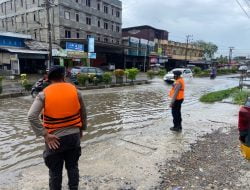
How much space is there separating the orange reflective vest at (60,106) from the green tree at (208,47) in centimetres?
8319

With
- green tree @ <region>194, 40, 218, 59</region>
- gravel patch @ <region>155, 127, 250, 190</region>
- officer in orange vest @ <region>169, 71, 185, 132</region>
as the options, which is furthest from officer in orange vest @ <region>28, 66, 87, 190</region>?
green tree @ <region>194, 40, 218, 59</region>

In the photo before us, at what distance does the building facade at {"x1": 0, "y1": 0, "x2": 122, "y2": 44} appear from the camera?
129 ft

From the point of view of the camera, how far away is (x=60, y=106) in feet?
9.85

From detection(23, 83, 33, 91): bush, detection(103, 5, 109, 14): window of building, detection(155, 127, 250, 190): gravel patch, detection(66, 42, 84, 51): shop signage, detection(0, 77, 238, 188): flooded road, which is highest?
detection(103, 5, 109, 14): window of building

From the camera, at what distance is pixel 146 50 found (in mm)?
51438

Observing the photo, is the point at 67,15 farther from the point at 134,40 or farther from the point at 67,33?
the point at 134,40

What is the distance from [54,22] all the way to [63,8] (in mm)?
2515

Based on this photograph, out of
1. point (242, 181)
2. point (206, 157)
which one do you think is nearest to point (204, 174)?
point (242, 181)

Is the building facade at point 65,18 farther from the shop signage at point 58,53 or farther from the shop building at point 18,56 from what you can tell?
the shop signage at point 58,53

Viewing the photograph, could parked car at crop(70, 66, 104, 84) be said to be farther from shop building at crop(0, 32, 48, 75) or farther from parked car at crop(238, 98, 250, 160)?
parked car at crop(238, 98, 250, 160)

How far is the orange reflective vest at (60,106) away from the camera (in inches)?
117

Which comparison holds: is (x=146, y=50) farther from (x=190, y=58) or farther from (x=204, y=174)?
(x=204, y=174)

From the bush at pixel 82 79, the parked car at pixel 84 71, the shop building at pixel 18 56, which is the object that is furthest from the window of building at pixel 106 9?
the bush at pixel 82 79

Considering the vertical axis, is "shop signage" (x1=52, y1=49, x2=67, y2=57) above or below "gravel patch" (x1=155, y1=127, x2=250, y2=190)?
above
